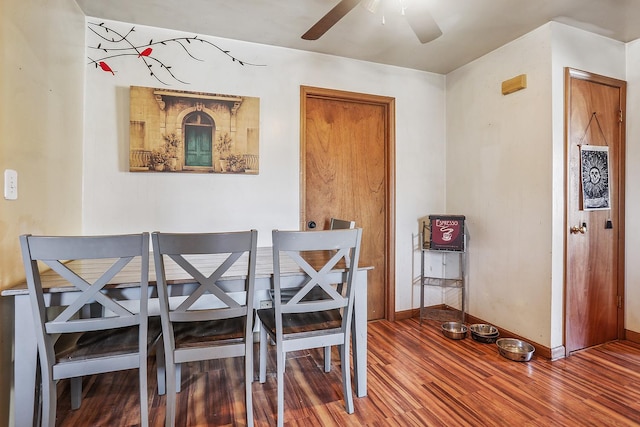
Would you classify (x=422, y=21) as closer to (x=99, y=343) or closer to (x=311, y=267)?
(x=311, y=267)

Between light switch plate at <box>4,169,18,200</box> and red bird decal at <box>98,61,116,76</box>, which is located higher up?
red bird decal at <box>98,61,116,76</box>

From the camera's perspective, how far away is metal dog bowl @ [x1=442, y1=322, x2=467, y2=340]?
2.70m

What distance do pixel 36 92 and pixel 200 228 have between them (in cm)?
127

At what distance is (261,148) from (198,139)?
486 mm

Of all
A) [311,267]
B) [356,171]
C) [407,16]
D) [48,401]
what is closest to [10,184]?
[48,401]

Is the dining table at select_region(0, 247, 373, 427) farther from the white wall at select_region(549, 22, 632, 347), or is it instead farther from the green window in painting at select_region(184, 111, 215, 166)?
the white wall at select_region(549, 22, 632, 347)

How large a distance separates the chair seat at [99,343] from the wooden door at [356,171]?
152cm

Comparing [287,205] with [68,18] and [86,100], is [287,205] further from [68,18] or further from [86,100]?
[68,18]

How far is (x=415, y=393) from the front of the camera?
1935mm

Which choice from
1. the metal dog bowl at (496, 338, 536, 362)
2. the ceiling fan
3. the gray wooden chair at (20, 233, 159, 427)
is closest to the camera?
the gray wooden chair at (20, 233, 159, 427)

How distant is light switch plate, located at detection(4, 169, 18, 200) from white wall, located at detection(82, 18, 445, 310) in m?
0.90

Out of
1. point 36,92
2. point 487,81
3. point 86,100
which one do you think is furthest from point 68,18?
point 487,81

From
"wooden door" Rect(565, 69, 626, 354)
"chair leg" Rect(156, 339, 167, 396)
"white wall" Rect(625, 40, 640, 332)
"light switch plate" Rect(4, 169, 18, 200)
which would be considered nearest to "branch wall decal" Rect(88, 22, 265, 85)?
"light switch plate" Rect(4, 169, 18, 200)

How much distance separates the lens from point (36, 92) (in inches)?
65.1
